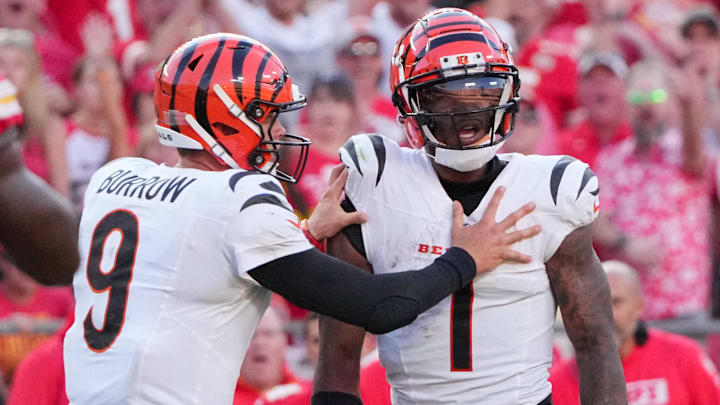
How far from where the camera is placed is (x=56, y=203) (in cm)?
248

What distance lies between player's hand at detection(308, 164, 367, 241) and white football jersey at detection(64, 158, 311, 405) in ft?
0.80

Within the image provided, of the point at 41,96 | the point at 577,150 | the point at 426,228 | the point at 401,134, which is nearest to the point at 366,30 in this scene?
the point at 401,134

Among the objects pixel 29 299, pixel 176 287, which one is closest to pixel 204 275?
pixel 176 287

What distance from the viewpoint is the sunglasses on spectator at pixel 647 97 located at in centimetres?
665

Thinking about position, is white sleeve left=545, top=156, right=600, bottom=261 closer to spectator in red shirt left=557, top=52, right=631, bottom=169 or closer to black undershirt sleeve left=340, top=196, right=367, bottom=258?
black undershirt sleeve left=340, top=196, right=367, bottom=258

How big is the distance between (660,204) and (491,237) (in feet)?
11.6

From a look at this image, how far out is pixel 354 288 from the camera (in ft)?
10.3

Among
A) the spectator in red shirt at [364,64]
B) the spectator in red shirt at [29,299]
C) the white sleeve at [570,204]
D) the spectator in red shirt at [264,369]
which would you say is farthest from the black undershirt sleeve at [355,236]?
the spectator in red shirt at [364,64]

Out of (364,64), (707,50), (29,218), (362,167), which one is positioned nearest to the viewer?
(29,218)

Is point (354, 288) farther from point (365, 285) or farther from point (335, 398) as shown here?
point (335, 398)

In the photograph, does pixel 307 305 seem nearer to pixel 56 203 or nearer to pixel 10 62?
Result: pixel 56 203

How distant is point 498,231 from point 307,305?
23.4 inches

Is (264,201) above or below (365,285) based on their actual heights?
above

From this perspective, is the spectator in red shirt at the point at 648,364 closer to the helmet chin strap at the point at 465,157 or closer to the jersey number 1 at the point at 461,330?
the jersey number 1 at the point at 461,330
